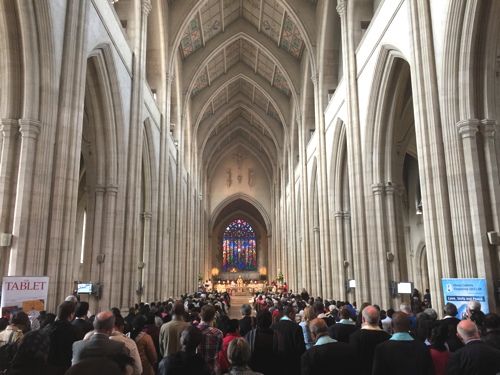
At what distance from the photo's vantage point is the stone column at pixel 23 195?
8.80m

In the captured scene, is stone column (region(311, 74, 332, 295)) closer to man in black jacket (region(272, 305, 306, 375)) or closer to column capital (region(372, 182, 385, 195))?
column capital (region(372, 182, 385, 195))

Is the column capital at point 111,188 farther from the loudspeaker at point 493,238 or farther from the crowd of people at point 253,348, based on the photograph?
the loudspeaker at point 493,238

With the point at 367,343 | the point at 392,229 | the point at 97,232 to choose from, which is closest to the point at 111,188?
the point at 97,232

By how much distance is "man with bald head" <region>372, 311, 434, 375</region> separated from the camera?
376cm

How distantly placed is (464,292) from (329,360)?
572cm

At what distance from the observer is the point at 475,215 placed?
8.99 metres

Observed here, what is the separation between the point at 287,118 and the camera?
106 ft

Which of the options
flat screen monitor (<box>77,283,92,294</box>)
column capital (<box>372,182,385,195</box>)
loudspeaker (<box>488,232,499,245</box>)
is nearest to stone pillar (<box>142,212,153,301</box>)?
flat screen monitor (<box>77,283,92,294</box>)

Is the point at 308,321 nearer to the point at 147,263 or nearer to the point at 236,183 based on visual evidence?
the point at 147,263

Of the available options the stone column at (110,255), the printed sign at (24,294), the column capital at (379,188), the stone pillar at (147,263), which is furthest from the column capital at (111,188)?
the column capital at (379,188)

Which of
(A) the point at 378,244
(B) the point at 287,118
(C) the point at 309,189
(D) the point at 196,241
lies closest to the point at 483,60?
(A) the point at 378,244

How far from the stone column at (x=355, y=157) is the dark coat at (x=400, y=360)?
11.1 metres

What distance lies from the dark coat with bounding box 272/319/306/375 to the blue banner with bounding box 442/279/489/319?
14.3ft

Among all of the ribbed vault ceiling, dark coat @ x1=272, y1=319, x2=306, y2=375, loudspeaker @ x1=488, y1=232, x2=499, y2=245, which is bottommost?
dark coat @ x1=272, y1=319, x2=306, y2=375
